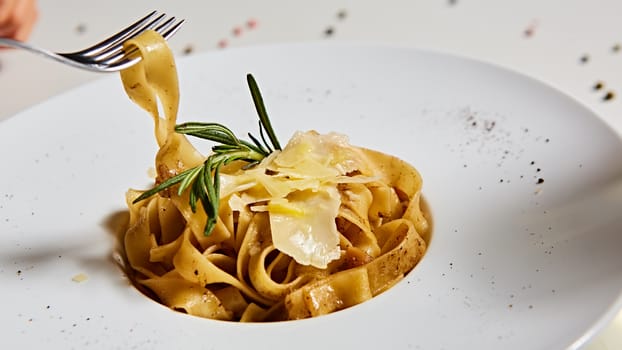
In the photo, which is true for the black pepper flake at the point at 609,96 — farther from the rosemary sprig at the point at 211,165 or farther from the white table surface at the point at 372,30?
the rosemary sprig at the point at 211,165

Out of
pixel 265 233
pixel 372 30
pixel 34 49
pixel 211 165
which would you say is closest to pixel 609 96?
pixel 372 30

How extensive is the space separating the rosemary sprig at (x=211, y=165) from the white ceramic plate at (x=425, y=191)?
38 centimetres

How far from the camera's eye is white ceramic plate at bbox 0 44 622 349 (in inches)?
113

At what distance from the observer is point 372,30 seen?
5.90 metres

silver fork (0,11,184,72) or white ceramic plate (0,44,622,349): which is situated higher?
silver fork (0,11,184,72)

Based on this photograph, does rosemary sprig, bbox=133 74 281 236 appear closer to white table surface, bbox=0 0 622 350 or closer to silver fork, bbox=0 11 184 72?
silver fork, bbox=0 11 184 72

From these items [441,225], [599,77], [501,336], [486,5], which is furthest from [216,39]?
[501,336]

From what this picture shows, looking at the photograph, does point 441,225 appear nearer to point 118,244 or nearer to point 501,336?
point 501,336

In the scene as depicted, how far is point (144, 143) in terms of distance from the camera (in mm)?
4105

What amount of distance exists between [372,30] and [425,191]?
7.86 feet

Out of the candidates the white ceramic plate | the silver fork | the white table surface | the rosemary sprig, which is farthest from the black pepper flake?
the silver fork

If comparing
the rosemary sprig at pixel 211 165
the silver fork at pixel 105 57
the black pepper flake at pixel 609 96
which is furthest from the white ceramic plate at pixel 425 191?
the black pepper flake at pixel 609 96

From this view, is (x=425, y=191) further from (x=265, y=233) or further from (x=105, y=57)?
(x=105, y=57)

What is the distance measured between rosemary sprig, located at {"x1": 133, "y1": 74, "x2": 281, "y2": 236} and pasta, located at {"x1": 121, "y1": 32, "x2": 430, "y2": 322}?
0.22 feet
